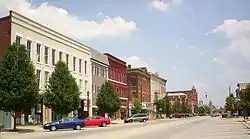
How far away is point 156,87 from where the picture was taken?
122m

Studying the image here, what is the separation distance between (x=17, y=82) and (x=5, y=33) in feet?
32.8

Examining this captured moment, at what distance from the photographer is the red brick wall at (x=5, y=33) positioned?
45.3 metres

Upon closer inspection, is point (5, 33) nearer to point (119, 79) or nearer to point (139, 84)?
point (119, 79)

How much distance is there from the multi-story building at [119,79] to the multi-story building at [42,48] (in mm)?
14014

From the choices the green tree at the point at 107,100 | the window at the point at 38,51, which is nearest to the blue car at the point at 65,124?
the window at the point at 38,51

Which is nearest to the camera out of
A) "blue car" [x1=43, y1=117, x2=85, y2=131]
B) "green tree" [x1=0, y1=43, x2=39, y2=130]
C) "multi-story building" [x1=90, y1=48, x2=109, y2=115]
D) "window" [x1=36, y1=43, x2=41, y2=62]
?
"green tree" [x1=0, y1=43, x2=39, y2=130]

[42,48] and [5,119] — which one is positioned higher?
[42,48]

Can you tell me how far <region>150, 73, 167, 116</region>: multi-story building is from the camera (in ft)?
379

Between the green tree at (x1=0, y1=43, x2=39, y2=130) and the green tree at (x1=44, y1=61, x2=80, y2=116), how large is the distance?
23.6 feet

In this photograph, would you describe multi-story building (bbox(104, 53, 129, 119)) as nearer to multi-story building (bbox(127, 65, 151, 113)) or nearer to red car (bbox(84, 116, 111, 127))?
multi-story building (bbox(127, 65, 151, 113))

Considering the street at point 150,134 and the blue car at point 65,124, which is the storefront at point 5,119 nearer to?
the blue car at point 65,124

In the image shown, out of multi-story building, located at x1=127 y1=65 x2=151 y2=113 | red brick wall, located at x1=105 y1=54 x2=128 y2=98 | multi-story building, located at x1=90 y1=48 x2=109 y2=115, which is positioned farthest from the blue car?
multi-story building, located at x1=127 y1=65 x2=151 y2=113

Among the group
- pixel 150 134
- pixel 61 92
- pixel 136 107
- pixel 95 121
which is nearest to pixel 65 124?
pixel 61 92

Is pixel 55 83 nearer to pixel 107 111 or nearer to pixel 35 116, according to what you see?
pixel 35 116
